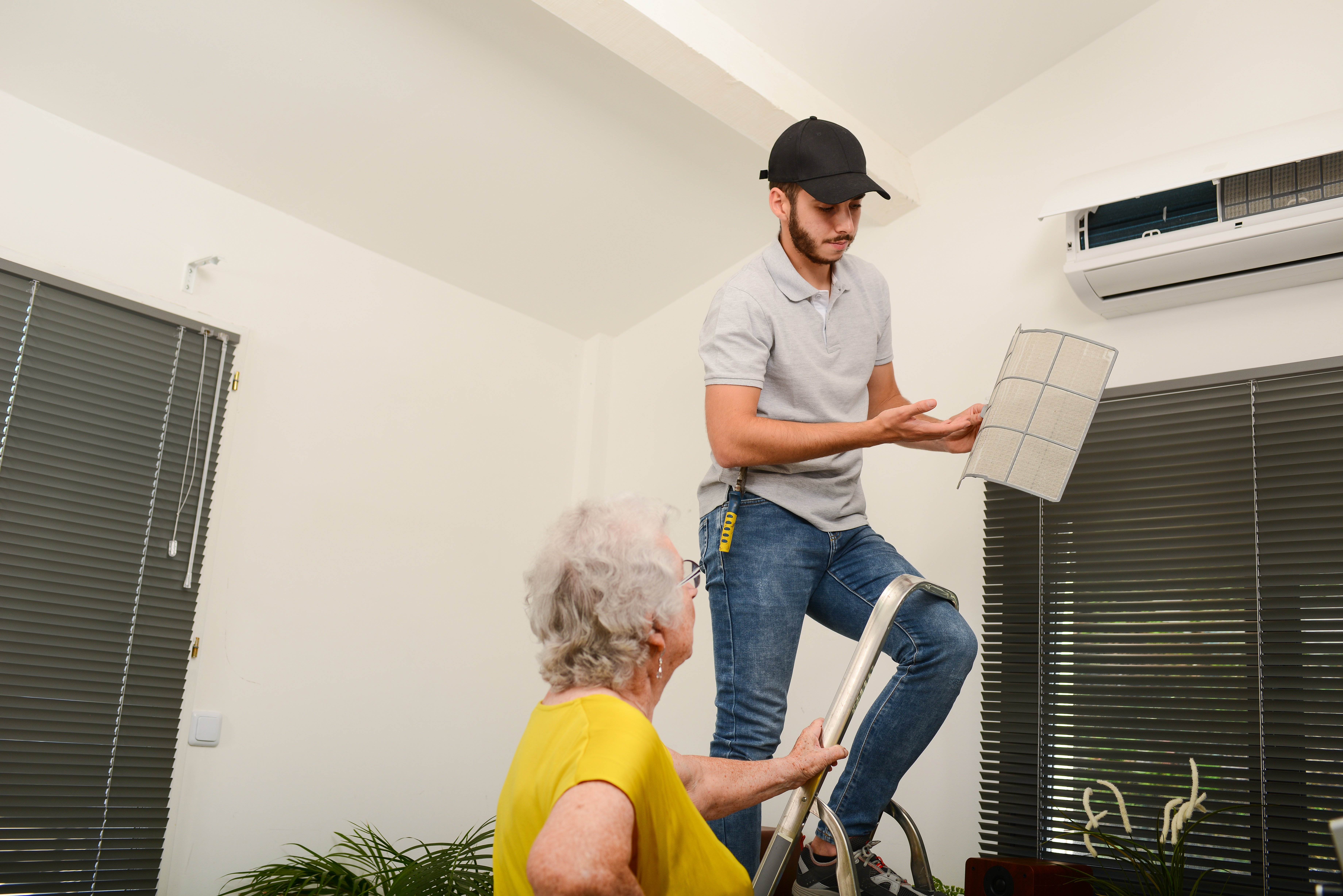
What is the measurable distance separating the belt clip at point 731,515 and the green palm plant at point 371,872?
1550 millimetres

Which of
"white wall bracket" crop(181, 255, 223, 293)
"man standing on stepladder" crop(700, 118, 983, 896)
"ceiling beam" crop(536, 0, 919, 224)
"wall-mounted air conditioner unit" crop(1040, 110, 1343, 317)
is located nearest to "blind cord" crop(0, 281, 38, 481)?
"white wall bracket" crop(181, 255, 223, 293)

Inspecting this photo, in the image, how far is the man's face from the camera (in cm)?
198

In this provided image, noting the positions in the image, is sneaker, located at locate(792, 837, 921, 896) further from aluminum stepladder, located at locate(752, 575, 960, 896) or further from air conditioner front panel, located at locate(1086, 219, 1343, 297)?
air conditioner front panel, located at locate(1086, 219, 1343, 297)

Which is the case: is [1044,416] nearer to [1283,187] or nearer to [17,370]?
[1283,187]

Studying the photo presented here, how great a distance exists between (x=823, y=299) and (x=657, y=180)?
68.5 inches

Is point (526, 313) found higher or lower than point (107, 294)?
higher

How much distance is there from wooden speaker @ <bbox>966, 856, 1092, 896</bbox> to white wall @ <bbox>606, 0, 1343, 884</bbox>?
82cm

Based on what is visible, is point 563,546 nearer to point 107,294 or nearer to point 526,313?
point 107,294

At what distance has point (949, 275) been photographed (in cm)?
332

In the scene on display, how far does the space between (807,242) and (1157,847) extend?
1.71 metres

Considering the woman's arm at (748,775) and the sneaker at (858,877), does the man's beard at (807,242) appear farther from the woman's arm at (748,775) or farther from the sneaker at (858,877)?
the sneaker at (858,877)

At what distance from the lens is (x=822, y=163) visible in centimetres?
194

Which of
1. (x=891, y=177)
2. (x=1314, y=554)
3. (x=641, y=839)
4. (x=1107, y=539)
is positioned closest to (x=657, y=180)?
(x=891, y=177)

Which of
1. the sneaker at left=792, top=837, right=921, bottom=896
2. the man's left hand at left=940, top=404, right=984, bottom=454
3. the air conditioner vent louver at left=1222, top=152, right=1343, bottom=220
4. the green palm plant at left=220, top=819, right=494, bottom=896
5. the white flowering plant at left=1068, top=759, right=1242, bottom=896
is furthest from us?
the green palm plant at left=220, top=819, right=494, bottom=896
